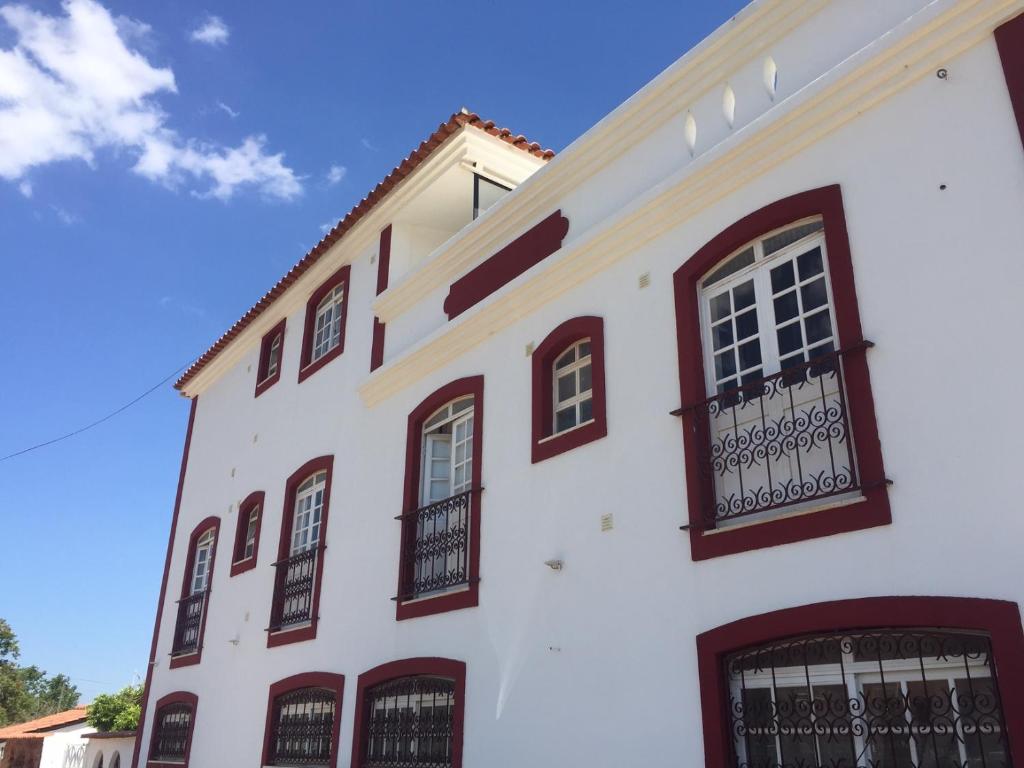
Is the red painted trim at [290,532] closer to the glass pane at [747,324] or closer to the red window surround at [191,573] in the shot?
the red window surround at [191,573]

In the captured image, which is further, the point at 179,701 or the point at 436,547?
the point at 179,701

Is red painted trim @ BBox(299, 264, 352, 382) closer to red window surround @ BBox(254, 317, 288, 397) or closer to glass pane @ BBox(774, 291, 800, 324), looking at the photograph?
red window surround @ BBox(254, 317, 288, 397)

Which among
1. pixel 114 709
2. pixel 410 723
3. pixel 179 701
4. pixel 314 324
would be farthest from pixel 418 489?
pixel 114 709

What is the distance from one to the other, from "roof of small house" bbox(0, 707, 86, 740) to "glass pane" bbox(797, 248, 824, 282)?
25636 mm

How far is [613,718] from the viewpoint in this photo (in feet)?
22.9

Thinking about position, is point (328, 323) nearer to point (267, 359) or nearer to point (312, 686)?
point (267, 359)

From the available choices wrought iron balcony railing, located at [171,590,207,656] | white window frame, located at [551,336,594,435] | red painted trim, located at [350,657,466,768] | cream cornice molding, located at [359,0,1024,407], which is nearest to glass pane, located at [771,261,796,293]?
cream cornice molding, located at [359,0,1024,407]

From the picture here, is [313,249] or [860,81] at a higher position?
[313,249]

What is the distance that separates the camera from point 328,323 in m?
14.1

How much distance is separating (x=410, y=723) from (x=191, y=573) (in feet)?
25.4

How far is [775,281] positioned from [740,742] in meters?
3.39

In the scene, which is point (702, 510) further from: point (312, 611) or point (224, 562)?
point (224, 562)

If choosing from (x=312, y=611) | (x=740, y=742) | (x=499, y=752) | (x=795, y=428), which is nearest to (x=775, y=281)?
(x=795, y=428)

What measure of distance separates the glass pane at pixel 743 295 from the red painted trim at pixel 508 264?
2.47 meters
